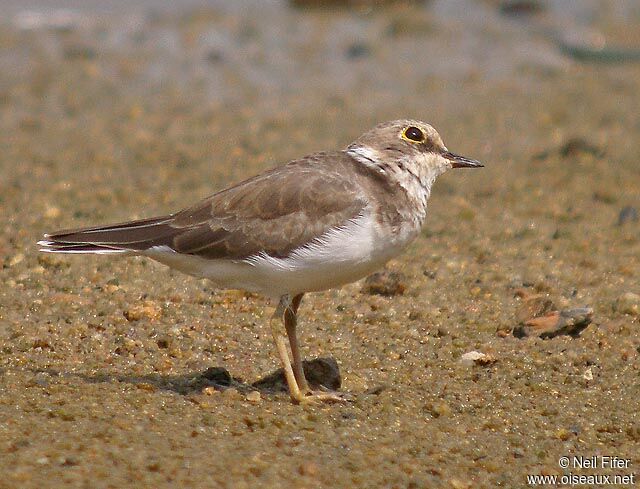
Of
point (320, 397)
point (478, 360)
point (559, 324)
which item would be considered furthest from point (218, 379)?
point (559, 324)

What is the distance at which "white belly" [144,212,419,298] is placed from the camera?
6590 millimetres

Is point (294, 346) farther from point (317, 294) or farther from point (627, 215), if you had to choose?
point (627, 215)

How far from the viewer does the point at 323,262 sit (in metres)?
6.59

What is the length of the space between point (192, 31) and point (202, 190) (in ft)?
22.8

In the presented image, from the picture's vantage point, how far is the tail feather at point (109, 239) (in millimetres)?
7027

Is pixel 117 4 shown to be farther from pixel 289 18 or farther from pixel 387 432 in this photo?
pixel 387 432

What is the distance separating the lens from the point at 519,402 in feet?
22.8

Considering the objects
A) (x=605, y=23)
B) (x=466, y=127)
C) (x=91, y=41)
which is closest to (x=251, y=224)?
(x=466, y=127)

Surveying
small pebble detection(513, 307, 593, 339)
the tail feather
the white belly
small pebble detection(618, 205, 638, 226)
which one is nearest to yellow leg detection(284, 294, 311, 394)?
the white belly

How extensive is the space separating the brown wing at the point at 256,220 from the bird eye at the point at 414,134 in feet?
1.65

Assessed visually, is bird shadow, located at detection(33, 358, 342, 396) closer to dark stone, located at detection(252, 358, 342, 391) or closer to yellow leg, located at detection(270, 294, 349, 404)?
dark stone, located at detection(252, 358, 342, 391)

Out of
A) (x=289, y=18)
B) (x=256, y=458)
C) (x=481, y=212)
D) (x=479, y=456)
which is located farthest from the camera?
(x=289, y=18)

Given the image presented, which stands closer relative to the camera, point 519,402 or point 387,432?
point 387,432

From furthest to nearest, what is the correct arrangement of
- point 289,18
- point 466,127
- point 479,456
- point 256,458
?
point 289,18 < point 466,127 < point 479,456 < point 256,458
